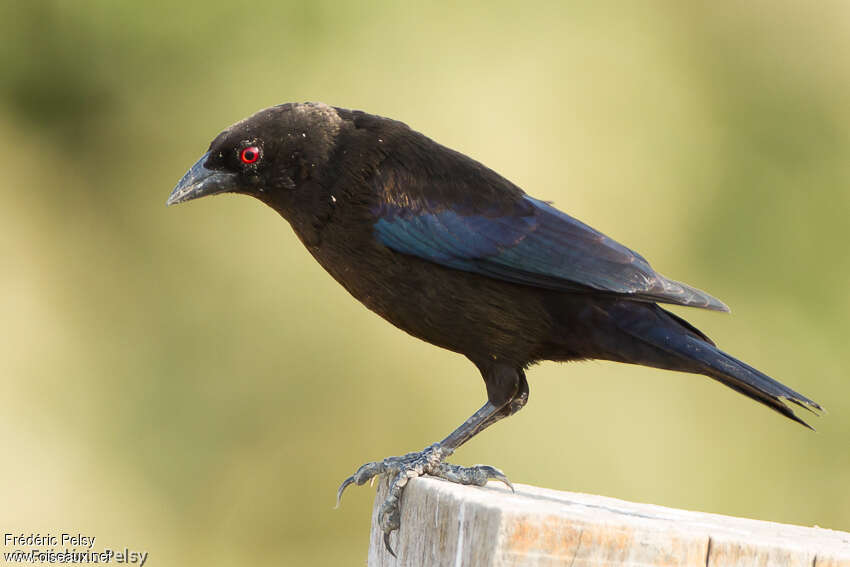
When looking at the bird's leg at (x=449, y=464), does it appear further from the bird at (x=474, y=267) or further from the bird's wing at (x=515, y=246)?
the bird's wing at (x=515, y=246)

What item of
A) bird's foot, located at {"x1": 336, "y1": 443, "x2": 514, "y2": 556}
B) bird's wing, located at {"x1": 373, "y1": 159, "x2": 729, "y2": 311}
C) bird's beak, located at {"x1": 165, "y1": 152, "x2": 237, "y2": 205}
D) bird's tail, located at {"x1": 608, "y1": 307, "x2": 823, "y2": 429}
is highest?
bird's beak, located at {"x1": 165, "y1": 152, "x2": 237, "y2": 205}

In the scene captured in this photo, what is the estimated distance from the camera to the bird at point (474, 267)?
4293 millimetres

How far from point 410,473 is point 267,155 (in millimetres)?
1627

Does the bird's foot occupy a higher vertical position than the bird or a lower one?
lower

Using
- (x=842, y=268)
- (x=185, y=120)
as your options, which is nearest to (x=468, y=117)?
(x=185, y=120)

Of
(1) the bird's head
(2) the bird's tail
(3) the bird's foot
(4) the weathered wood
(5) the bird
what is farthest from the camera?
(1) the bird's head

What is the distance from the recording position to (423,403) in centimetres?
760

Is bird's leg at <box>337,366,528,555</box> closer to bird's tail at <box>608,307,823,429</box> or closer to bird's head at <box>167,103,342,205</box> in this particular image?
bird's tail at <box>608,307,823,429</box>

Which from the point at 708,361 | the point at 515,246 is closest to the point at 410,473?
the point at 515,246

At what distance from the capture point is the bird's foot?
137 inches

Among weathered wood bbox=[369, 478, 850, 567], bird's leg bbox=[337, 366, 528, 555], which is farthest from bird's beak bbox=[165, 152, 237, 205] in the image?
weathered wood bbox=[369, 478, 850, 567]

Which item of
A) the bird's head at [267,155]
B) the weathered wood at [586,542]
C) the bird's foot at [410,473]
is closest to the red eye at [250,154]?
the bird's head at [267,155]

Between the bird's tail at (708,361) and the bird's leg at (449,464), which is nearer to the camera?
the bird's leg at (449,464)

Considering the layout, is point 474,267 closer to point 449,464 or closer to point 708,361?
point 449,464
